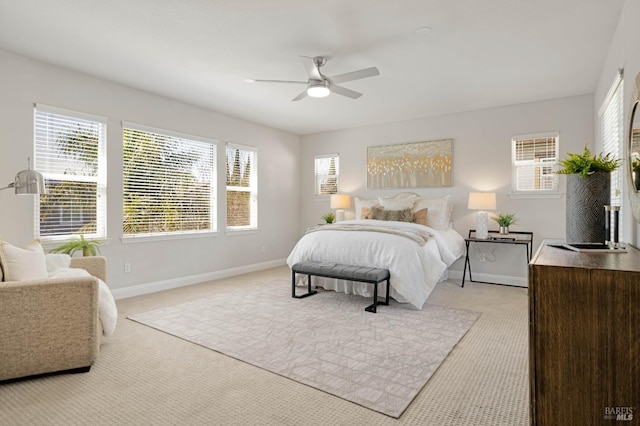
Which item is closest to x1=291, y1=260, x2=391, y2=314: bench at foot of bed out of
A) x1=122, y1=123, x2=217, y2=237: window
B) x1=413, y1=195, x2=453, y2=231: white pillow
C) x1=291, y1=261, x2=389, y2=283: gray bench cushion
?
x1=291, y1=261, x2=389, y2=283: gray bench cushion

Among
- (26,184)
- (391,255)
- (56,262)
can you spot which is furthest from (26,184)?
(391,255)

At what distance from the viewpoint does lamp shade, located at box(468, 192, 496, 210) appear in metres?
5.01

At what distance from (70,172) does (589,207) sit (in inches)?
190

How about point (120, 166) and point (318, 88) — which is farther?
point (120, 166)

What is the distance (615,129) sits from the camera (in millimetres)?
3244

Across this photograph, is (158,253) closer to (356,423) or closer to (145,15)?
(145,15)

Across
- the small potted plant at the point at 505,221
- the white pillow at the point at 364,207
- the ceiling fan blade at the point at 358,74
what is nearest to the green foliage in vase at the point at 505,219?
the small potted plant at the point at 505,221

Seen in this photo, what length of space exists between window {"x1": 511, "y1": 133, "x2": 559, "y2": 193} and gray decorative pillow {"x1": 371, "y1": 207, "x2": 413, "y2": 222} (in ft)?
5.17

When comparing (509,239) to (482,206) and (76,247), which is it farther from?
(76,247)

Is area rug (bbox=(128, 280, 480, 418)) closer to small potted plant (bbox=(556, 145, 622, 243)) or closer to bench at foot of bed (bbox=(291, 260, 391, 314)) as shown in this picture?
bench at foot of bed (bbox=(291, 260, 391, 314))

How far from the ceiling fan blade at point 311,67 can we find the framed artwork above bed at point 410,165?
118 inches

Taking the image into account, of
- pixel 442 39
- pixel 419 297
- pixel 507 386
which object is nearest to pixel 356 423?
pixel 507 386

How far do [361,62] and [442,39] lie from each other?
0.85 metres

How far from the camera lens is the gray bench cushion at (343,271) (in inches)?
147
